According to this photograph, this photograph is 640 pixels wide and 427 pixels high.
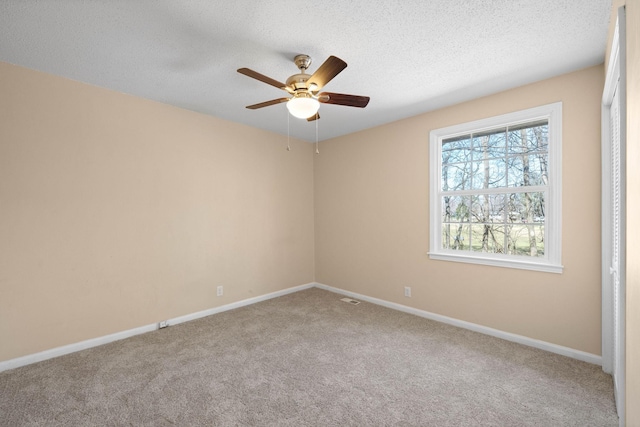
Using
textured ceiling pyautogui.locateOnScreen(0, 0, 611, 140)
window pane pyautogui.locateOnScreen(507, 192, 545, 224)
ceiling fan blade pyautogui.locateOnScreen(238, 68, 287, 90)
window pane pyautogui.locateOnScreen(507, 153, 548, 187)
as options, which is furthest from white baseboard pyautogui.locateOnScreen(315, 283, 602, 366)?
ceiling fan blade pyautogui.locateOnScreen(238, 68, 287, 90)

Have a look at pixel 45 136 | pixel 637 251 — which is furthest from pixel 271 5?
pixel 45 136

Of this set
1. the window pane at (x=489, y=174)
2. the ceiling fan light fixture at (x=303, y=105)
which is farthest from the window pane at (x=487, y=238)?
the ceiling fan light fixture at (x=303, y=105)

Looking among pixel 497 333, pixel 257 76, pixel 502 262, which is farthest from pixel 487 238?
pixel 257 76

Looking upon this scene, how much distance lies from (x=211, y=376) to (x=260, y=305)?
1686 mm

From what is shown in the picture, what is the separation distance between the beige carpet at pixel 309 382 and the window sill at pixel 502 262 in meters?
0.74

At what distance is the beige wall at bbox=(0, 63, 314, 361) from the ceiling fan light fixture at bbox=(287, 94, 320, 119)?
76.0 inches

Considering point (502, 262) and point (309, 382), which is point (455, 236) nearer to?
point (502, 262)

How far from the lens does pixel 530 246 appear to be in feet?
9.30

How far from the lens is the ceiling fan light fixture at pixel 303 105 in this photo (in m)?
2.04

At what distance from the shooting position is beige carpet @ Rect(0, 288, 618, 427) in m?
1.82

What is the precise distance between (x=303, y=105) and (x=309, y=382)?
2056mm

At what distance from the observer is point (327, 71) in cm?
191

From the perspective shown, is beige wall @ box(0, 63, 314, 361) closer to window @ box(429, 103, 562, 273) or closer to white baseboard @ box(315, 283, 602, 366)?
white baseboard @ box(315, 283, 602, 366)

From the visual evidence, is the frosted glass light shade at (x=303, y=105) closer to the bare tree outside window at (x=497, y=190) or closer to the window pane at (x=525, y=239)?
the bare tree outside window at (x=497, y=190)
